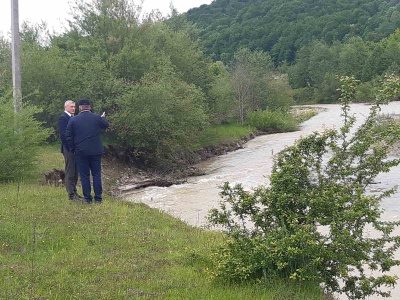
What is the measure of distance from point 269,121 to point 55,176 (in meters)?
28.8

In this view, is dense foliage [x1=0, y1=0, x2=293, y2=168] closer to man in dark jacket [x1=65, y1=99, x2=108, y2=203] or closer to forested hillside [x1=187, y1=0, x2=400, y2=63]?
man in dark jacket [x1=65, y1=99, x2=108, y2=203]

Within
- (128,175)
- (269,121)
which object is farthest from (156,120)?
(269,121)

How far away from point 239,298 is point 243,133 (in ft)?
109

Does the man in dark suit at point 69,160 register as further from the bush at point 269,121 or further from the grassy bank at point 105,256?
the bush at point 269,121

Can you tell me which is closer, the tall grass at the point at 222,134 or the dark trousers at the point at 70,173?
the dark trousers at the point at 70,173

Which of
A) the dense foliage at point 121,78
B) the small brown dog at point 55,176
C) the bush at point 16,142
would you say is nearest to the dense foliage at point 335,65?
the dense foliage at point 121,78

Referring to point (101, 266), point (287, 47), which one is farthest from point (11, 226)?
point (287, 47)

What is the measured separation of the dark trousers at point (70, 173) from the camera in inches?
426

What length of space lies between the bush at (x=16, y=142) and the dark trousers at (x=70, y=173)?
287 centimetres

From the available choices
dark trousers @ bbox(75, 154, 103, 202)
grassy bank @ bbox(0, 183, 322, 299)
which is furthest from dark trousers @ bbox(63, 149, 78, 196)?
grassy bank @ bbox(0, 183, 322, 299)

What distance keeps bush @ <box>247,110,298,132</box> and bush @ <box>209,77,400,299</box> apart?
36099 millimetres

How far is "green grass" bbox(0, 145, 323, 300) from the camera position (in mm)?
5547

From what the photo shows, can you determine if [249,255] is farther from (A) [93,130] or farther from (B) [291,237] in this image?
(A) [93,130]

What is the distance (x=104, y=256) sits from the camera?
6863 millimetres
